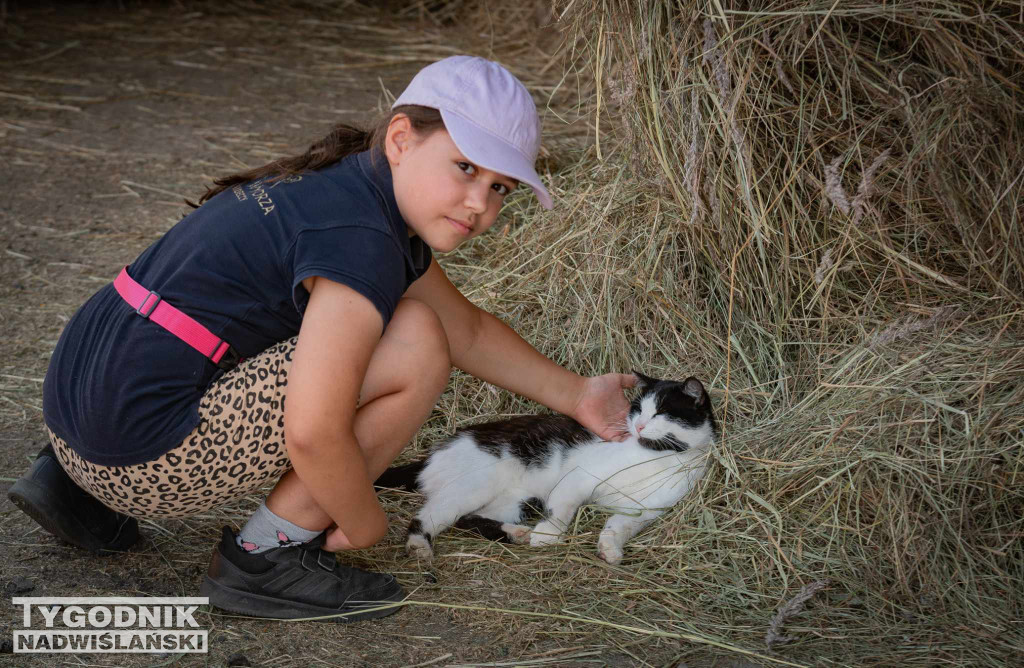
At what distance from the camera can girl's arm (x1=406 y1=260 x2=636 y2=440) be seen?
2.40m

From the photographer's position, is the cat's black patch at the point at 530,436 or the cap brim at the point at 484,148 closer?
the cap brim at the point at 484,148

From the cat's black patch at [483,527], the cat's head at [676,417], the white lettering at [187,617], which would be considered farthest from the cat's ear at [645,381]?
the white lettering at [187,617]

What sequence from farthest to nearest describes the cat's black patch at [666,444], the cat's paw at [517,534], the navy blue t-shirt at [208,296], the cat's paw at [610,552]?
the cat's black patch at [666,444], the cat's paw at [517,534], the cat's paw at [610,552], the navy blue t-shirt at [208,296]

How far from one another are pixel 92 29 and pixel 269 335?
5.52 metres

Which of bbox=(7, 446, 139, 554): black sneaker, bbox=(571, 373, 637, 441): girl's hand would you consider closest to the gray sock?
bbox=(7, 446, 139, 554): black sneaker

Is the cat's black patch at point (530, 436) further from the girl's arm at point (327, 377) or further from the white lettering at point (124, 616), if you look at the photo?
the white lettering at point (124, 616)

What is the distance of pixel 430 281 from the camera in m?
2.38

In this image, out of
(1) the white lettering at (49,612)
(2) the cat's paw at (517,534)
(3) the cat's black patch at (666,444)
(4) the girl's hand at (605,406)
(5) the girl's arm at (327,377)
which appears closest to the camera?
(5) the girl's arm at (327,377)

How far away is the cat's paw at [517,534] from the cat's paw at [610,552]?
0.67 ft

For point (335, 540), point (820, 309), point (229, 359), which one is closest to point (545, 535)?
point (335, 540)

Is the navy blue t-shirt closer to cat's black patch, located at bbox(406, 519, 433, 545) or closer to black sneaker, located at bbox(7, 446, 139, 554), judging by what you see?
black sneaker, located at bbox(7, 446, 139, 554)

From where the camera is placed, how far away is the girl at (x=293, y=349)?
5.93 ft

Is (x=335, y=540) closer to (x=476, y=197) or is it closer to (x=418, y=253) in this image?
(x=418, y=253)

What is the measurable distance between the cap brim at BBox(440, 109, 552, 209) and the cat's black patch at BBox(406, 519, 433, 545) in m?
0.94
